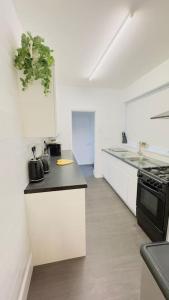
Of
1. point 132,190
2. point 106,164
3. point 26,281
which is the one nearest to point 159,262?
point 26,281

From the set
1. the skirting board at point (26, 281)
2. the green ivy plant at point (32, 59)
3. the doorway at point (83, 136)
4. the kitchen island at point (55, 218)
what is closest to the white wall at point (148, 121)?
the doorway at point (83, 136)

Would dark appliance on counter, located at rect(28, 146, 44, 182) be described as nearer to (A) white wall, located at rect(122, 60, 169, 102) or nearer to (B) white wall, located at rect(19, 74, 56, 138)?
(B) white wall, located at rect(19, 74, 56, 138)

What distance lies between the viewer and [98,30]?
182 centimetres

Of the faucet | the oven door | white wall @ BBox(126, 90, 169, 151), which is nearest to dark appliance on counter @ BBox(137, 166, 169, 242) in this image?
the oven door

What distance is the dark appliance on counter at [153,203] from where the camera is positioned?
1.74m

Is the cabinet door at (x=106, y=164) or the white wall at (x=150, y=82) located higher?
the white wall at (x=150, y=82)

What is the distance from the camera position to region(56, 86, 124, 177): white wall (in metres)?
4.09

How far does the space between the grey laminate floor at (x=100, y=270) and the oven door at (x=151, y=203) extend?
38 centimetres

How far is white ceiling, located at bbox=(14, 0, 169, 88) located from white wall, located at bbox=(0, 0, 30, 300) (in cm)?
43

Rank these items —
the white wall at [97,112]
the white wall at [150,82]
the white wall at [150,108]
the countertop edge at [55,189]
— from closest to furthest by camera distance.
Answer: the countertop edge at [55,189] < the white wall at [150,82] < the white wall at [150,108] < the white wall at [97,112]

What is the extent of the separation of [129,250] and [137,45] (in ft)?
9.31

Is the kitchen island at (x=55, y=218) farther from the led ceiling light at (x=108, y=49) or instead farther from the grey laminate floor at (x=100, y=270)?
the led ceiling light at (x=108, y=49)

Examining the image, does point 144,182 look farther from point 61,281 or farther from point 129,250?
point 61,281

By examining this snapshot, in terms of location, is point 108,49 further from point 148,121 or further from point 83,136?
point 83,136
